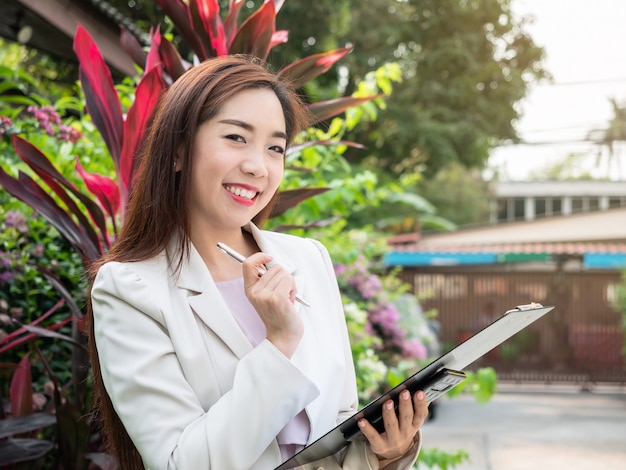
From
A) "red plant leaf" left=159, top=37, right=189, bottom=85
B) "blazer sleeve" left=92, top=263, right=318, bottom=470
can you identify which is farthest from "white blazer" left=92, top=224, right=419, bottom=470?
"red plant leaf" left=159, top=37, right=189, bottom=85

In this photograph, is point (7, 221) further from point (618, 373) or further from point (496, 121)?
point (496, 121)

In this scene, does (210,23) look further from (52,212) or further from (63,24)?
(63,24)

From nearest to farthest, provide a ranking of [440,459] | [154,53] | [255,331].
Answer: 1. [255,331]
2. [154,53]
3. [440,459]

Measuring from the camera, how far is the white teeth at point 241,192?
1.60 m

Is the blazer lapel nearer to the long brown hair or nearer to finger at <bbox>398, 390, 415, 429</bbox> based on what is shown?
the long brown hair

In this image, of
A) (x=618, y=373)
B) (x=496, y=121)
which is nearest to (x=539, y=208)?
(x=496, y=121)

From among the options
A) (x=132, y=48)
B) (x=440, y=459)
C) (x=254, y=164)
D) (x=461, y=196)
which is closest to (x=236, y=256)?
(x=254, y=164)

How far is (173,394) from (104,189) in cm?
124

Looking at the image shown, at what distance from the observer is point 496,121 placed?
1958cm

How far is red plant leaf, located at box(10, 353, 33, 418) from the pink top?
44.1 inches

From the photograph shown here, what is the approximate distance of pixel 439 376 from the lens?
1515 mm

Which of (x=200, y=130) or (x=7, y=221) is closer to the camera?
(x=200, y=130)

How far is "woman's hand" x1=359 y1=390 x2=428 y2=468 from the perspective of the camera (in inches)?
60.4

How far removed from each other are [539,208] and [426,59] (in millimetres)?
29155
